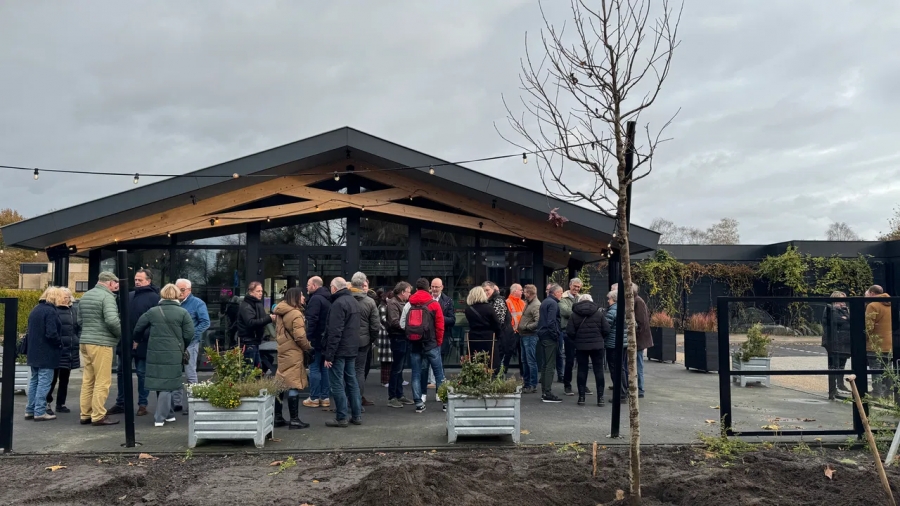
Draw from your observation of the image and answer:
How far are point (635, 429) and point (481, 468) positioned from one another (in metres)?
1.50

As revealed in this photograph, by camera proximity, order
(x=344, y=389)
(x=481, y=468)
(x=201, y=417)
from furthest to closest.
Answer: (x=344, y=389), (x=201, y=417), (x=481, y=468)

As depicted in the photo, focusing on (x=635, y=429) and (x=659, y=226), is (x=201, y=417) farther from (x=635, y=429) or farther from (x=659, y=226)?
(x=659, y=226)

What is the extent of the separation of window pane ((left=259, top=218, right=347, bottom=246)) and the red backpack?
4734 mm

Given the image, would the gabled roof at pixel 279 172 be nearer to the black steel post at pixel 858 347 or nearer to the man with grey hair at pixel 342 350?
the man with grey hair at pixel 342 350

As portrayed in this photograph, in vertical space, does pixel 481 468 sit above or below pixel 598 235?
below

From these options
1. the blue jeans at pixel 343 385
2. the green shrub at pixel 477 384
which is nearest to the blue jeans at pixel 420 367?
the blue jeans at pixel 343 385

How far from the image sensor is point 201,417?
21.7ft

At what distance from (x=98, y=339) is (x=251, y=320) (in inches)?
67.2

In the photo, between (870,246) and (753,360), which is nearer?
(753,360)

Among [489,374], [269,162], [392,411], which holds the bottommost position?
[392,411]

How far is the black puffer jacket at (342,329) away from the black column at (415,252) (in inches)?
201

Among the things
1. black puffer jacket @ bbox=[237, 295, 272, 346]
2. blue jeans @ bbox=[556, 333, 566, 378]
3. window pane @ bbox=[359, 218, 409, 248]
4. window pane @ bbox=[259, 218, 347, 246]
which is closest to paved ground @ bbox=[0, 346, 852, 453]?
black puffer jacket @ bbox=[237, 295, 272, 346]

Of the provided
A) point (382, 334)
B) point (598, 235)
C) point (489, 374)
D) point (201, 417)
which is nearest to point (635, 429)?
point (489, 374)

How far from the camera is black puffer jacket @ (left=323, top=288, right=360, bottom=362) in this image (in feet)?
23.8
